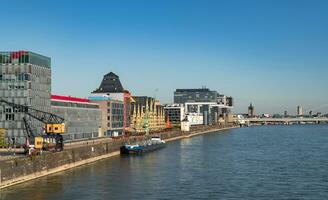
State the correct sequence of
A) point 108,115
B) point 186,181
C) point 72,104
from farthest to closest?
point 108,115 → point 72,104 → point 186,181

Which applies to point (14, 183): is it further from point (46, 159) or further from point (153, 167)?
point (153, 167)

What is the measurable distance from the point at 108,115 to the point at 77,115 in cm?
3148

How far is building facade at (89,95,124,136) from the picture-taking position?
181100mm

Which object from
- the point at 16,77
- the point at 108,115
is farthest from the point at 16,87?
the point at 108,115

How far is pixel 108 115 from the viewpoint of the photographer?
600 feet

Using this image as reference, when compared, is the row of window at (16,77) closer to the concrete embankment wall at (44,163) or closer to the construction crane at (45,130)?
the construction crane at (45,130)

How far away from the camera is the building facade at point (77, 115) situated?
141 m

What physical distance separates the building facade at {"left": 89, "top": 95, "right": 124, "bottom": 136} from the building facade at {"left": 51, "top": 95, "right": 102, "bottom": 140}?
5128 millimetres

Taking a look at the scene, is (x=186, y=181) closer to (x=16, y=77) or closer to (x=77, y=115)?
(x=16, y=77)

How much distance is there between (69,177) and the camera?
86.8 m

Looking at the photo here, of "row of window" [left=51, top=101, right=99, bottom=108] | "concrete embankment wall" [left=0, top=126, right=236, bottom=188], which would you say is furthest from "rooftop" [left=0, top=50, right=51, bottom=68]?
"concrete embankment wall" [left=0, top=126, right=236, bottom=188]

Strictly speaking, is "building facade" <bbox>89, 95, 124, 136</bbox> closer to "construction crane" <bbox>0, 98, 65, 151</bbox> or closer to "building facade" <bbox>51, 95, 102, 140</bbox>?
"building facade" <bbox>51, 95, 102, 140</bbox>

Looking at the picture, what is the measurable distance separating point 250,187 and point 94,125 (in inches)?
3832

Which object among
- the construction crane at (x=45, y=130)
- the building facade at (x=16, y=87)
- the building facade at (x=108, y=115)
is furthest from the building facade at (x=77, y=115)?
the building facade at (x=16, y=87)
